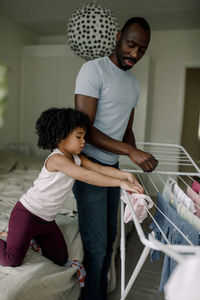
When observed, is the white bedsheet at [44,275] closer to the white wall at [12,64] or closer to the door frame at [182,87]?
the white wall at [12,64]

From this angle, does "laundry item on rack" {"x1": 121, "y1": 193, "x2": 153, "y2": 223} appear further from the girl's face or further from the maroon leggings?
the maroon leggings

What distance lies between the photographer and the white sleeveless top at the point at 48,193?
125 cm

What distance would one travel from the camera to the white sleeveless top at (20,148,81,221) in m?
1.25

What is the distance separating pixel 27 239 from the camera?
123 centimetres

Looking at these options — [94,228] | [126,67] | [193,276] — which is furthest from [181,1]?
[193,276]

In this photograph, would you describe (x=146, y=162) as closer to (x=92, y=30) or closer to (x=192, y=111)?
(x=92, y=30)

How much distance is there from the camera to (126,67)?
132cm

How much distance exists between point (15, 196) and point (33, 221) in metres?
0.86

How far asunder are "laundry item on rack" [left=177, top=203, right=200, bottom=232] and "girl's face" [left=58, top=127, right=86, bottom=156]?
1.65ft

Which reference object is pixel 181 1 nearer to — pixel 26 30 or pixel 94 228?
pixel 26 30

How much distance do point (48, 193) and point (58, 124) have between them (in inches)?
12.2

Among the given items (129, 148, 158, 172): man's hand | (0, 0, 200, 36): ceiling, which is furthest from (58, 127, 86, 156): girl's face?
(0, 0, 200, 36): ceiling

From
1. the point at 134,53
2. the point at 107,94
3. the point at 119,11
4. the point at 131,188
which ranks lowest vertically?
the point at 131,188

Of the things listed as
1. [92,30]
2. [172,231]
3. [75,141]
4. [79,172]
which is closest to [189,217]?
[172,231]
